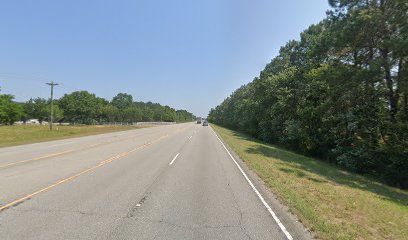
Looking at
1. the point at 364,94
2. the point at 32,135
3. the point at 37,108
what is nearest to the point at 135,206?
the point at 364,94

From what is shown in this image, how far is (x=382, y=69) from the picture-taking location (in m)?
19.5

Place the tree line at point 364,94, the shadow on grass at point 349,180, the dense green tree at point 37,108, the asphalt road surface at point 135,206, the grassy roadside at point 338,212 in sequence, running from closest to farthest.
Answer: the asphalt road surface at point 135,206, the grassy roadside at point 338,212, the shadow on grass at point 349,180, the tree line at point 364,94, the dense green tree at point 37,108

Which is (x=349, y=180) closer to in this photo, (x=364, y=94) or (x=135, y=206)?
(x=364, y=94)

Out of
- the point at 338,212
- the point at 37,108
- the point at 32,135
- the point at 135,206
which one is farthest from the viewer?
the point at 37,108

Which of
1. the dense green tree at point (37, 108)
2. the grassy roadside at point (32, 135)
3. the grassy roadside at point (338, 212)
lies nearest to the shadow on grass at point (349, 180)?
the grassy roadside at point (338, 212)

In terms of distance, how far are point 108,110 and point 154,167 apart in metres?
124

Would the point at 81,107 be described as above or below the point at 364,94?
above

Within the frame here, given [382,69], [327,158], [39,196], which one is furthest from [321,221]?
[327,158]

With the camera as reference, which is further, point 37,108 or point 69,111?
point 37,108

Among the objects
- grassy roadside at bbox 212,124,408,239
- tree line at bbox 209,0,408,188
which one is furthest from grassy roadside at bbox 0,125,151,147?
tree line at bbox 209,0,408,188

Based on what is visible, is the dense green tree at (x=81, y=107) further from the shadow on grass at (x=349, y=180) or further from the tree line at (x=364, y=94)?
the shadow on grass at (x=349, y=180)

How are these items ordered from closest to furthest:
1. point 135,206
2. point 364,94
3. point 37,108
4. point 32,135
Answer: point 135,206
point 364,94
point 32,135
point 37,108

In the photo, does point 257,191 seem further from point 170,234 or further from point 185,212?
point 170,234

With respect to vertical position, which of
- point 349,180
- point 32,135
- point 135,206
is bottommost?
point 349,180
